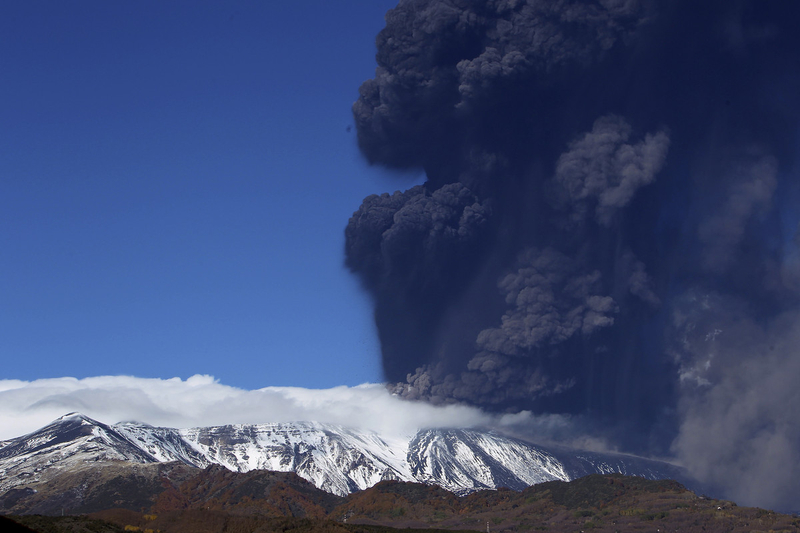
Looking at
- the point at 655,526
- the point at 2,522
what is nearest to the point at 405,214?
the point at 655,526

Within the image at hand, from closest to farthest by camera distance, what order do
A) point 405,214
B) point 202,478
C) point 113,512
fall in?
point 113,512
point 202,478
point 405,214

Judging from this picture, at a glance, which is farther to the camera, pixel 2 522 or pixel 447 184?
pixel 447 184

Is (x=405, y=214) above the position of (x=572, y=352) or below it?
above

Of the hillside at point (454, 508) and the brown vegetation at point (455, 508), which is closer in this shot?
the hillside at point (454, 508)

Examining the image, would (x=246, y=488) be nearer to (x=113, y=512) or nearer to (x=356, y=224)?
(x=113, y=512)

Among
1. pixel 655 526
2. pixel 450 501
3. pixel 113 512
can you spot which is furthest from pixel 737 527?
pixel 113 512

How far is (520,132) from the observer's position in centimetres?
17612

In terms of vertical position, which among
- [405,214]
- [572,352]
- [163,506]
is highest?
[405,214]

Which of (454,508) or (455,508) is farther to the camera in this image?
(455,508)

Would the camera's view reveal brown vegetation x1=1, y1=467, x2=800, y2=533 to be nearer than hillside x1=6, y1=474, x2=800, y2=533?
No

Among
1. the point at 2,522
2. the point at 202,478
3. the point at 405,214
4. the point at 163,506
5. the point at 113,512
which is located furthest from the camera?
the point at 405,214

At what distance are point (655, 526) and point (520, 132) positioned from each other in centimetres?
10432

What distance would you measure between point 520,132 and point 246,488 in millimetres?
100699

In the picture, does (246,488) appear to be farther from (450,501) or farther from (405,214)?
(405,214)
